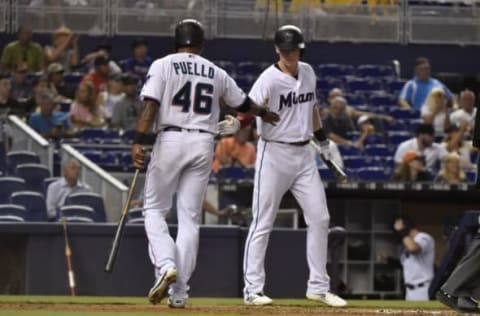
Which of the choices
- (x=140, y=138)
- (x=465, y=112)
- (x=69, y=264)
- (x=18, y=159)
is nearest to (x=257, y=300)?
(x=140, y=138)

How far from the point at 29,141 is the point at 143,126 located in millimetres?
5872

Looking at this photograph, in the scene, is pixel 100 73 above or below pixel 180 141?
above

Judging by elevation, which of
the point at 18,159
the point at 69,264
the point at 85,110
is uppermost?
the point at 85,110

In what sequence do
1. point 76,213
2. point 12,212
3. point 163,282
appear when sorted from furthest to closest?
point 76,213 < point 12,212 < point 163,282

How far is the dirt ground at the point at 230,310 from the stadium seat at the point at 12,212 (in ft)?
11.8

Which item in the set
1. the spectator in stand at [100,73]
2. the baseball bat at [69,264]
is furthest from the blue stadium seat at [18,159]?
the spectator in stand at [100,73]

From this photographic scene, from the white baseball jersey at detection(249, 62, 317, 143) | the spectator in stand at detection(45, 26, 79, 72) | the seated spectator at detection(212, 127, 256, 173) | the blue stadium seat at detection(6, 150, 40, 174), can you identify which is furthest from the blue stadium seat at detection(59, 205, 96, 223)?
the spectator in stand at detection(45, 26, 79, 72)

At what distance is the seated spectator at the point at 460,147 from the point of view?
17.5 metres

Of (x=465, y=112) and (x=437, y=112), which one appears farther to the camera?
(x=465, y=112)

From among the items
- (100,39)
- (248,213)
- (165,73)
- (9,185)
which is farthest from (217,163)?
(165,73)

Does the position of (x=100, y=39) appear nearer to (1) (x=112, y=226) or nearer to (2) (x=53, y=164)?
(2) (x=53, y=164)

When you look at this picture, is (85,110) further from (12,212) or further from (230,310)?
(230,310)

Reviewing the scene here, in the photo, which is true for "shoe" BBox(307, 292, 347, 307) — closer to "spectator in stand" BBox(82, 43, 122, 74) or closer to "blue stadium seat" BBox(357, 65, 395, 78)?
"spectator in stand" BBox(82, 43, 122, 74)

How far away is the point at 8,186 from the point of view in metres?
14.8
